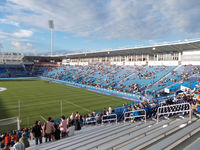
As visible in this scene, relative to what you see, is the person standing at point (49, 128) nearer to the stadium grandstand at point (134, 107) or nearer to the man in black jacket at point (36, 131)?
the stadium grandstand at point (134, 107)

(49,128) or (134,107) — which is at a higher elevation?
(134,107)

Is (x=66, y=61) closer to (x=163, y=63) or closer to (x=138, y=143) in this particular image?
(x=163, y=63)

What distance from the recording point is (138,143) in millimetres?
3660

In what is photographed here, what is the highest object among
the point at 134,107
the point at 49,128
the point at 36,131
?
the point at 134,107

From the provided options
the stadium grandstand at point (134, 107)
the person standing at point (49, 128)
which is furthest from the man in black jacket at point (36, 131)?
the person standing at point (49, 128)

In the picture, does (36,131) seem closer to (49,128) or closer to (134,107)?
(49,128)

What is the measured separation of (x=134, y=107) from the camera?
9.88 metres

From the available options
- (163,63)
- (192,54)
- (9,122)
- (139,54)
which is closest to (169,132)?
(9,122)

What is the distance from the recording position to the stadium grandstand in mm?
4434

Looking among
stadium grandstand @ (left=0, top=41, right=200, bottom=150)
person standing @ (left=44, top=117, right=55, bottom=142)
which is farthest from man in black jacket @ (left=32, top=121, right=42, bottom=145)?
person standing @ (left=44, top=117, right=55, bottom=142)

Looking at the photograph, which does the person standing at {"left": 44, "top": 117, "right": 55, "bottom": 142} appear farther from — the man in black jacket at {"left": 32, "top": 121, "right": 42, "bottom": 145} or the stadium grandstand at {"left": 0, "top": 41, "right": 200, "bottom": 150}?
the man in black jacket at {"left": 32, "top": 121, "right": 42, "bottom": 145}

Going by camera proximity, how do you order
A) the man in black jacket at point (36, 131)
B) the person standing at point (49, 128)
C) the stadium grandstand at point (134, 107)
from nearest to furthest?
the stadium grandstand at point (134, 107) → the person standing at point (49, 128) → the man in black jacket at point (36, 131)

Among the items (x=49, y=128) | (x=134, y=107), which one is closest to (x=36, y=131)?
(x=49, y=128)

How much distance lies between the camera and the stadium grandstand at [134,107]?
443 cm
